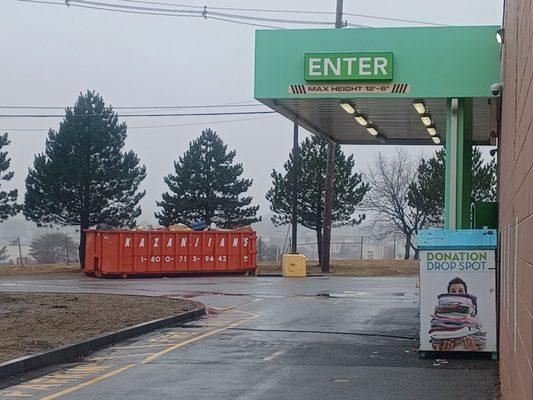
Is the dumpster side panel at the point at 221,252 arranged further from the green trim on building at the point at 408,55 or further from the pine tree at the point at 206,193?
the green trim on building at the point at 408,55

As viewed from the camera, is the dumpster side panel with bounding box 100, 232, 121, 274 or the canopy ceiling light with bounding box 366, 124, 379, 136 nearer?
the canopy ceiling light with bounding box 366, 124, 379, 136

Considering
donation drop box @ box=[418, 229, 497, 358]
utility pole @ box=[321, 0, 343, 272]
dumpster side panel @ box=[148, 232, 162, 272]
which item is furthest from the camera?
dumpster side panel @ box=[148, 232, 162, 272]

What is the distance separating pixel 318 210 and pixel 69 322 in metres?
31.4

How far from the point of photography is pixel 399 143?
70.5 feet

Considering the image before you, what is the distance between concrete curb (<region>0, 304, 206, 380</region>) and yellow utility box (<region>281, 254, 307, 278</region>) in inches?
777

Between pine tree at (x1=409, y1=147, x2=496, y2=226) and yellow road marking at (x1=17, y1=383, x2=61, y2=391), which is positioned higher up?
pine tree at (x1=409, y1=147, x2=496, y2=226)

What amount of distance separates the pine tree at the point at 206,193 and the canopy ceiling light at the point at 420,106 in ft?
116

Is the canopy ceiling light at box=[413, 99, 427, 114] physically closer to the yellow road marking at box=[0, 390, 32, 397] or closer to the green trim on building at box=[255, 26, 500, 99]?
the green trim on building at box=[255, 26, 500, 99]

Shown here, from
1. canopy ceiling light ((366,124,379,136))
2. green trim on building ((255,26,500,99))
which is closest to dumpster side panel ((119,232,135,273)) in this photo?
canopy ceiling light ((366,124,379,136))

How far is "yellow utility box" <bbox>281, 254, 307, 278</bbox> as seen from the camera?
35875mm

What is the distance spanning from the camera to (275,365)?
1110 cm

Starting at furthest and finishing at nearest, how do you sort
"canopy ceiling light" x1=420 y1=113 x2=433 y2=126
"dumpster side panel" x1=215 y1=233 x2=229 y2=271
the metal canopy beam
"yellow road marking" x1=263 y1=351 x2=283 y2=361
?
"dumpster side panel" x1=215 y1=233 x2=229 y2=271
"canopy ceiling light" x1=420 y1=113 x2=433 y2=126
the metal canopy beam
"yellow road marking" x1=263 y1=351 x2=283 y2=361

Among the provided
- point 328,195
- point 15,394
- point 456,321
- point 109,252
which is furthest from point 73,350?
point 328,195

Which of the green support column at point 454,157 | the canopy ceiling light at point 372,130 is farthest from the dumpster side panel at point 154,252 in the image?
the green support column at point 454,157
